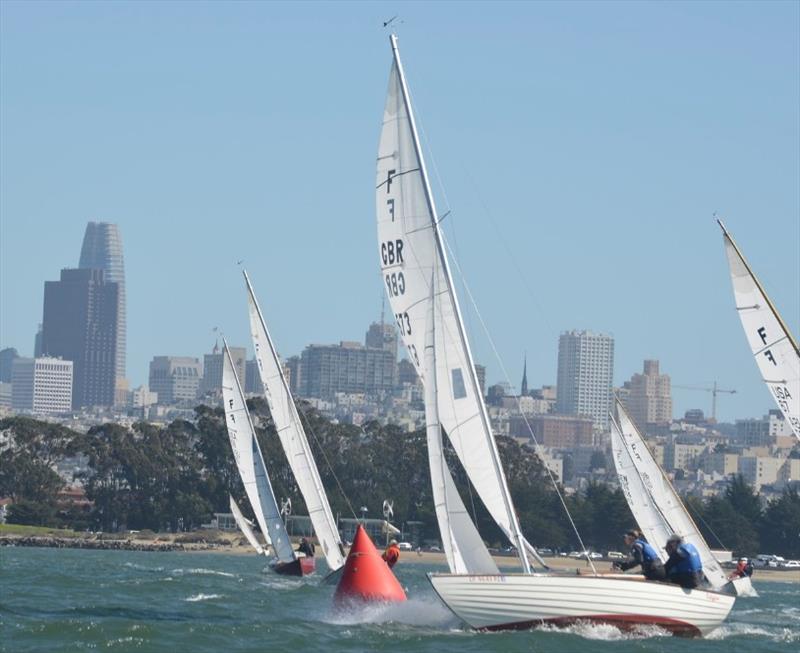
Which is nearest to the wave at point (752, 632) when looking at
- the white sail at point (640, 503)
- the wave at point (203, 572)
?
the white sail at point (640, 503)

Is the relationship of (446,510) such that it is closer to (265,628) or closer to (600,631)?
(600,631)

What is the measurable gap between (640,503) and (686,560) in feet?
76.2

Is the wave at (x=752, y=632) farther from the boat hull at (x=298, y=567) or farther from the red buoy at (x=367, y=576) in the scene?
the boat hull at (x=298, y=567)

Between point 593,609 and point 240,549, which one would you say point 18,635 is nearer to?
point 593,609

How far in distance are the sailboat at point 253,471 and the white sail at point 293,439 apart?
2879mm

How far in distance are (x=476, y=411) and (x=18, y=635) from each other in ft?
21.6

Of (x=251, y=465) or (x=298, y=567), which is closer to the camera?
(x=298, y=567)

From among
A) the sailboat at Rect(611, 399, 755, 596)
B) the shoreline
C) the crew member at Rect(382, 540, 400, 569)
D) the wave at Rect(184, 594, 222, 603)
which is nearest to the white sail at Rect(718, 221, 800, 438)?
the crew member at Rect(382, 540, 400, 569)

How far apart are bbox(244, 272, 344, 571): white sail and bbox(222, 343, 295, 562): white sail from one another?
3.64m

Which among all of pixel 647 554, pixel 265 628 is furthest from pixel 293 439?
pixel 647 554

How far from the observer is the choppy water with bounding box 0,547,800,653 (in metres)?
24.5

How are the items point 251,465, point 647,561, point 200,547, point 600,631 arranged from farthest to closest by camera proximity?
point 200,547, point 251,465, point 647,561, point 600,631

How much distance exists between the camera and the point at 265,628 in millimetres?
27188

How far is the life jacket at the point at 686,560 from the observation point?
25.8 m
